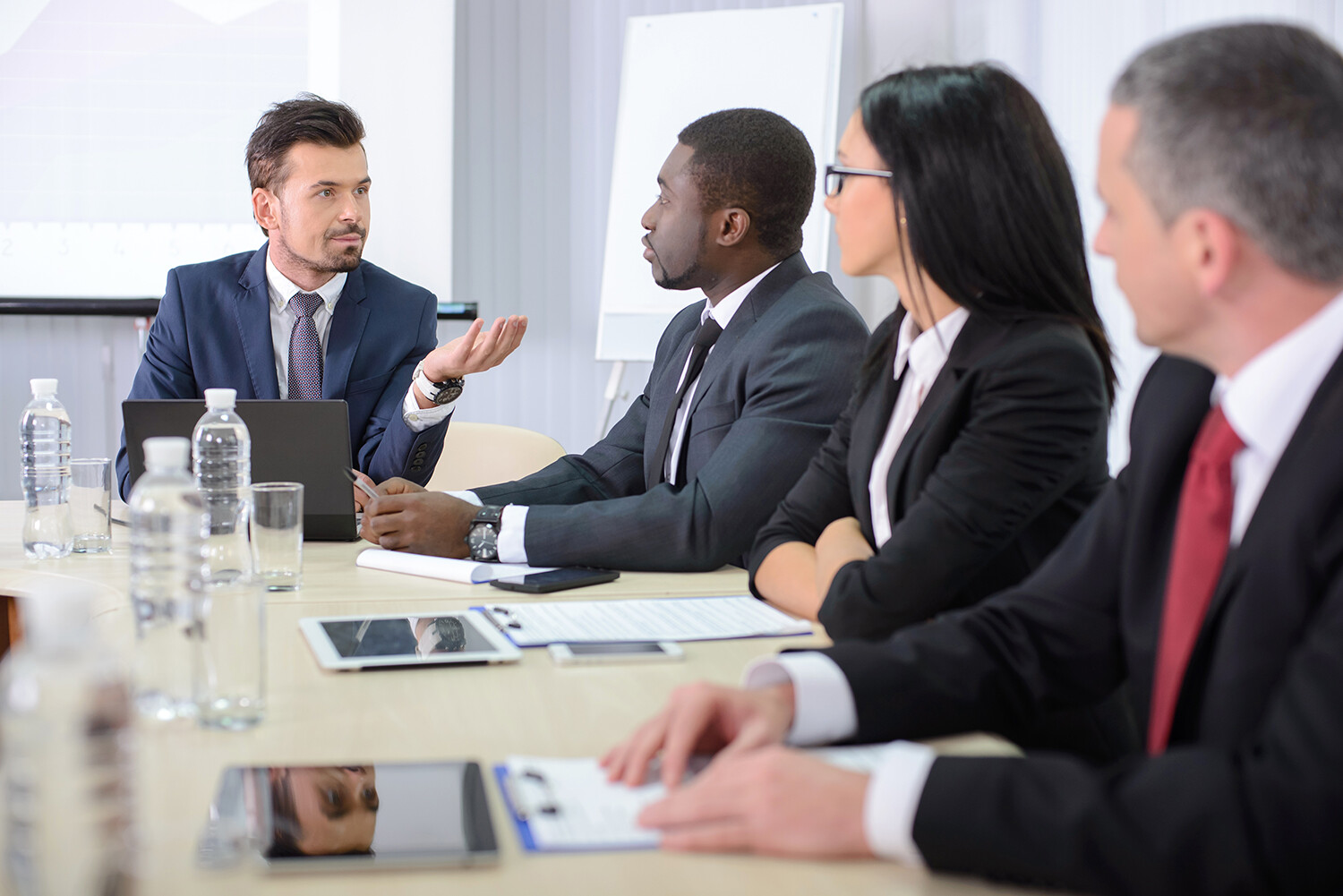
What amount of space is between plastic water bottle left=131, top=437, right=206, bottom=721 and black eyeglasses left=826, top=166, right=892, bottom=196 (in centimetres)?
102

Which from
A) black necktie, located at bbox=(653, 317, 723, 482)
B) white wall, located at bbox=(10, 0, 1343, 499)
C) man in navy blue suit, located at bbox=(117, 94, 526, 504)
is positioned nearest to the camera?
black necktie, located at bbox=(653, 317, 723, 482)

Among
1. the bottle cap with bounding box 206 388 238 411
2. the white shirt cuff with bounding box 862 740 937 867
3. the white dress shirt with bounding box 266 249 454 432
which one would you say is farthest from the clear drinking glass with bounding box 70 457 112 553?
the white shirt cuff with bounding box 862 740 937 867

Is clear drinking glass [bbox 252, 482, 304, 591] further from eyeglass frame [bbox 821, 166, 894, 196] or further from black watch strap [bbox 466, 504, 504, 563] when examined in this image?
eyeglass frame [bbox 821, 166, 894, 196]

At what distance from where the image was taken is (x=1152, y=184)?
3.00 feet

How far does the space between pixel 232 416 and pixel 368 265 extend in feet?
4.27

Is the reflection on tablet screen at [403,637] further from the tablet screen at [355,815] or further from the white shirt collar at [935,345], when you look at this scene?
the white shirt collar at [935,345]

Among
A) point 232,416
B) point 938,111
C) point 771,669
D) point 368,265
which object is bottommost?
point 771,669

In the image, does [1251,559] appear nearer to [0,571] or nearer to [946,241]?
[946,241]

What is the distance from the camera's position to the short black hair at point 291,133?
2.90m

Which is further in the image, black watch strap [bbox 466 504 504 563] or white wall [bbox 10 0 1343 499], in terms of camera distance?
white wall [bbox 10 0 1343 499]

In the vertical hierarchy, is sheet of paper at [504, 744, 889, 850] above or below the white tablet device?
above

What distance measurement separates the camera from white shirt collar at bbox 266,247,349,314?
2811 mm

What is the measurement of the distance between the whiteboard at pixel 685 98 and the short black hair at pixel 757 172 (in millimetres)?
1565

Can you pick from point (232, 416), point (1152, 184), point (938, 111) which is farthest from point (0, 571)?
point (1152, 184)
